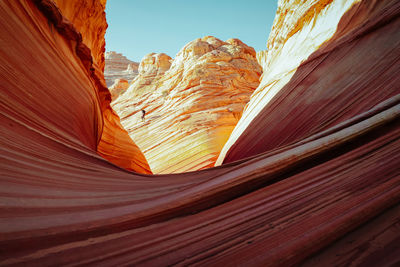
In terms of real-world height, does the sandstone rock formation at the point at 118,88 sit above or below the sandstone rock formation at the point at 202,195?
above

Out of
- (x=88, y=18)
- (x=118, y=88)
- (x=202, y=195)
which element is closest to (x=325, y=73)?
(x=202, y=195)

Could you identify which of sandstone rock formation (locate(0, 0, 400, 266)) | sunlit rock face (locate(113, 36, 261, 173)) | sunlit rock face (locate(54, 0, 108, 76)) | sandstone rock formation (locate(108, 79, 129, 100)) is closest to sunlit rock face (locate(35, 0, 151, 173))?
sunlit rock face (locate(54, 0, 108, 76))

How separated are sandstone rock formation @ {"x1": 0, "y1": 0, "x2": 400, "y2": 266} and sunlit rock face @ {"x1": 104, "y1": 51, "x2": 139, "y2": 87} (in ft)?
77.1

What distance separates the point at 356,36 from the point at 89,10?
194 inches

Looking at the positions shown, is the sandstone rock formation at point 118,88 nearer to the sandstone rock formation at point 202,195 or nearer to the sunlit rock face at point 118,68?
the sunlit rock face at point 118,68

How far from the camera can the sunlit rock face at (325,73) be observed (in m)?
2.18

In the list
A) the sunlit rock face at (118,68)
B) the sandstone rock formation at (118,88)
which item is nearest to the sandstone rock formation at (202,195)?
the sandstone rock formation at (118,88)

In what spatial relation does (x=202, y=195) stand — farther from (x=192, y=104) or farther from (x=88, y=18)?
(x=192, y=104)

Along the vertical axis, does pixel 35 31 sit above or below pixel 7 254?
above

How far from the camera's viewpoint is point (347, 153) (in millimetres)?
1133

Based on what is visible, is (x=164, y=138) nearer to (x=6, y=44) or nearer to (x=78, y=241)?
(x=6, y=44)

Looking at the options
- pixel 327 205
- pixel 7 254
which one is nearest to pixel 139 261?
pixel 7 254

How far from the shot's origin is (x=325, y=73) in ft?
9.57

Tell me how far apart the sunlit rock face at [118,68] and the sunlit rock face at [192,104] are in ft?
42.9
